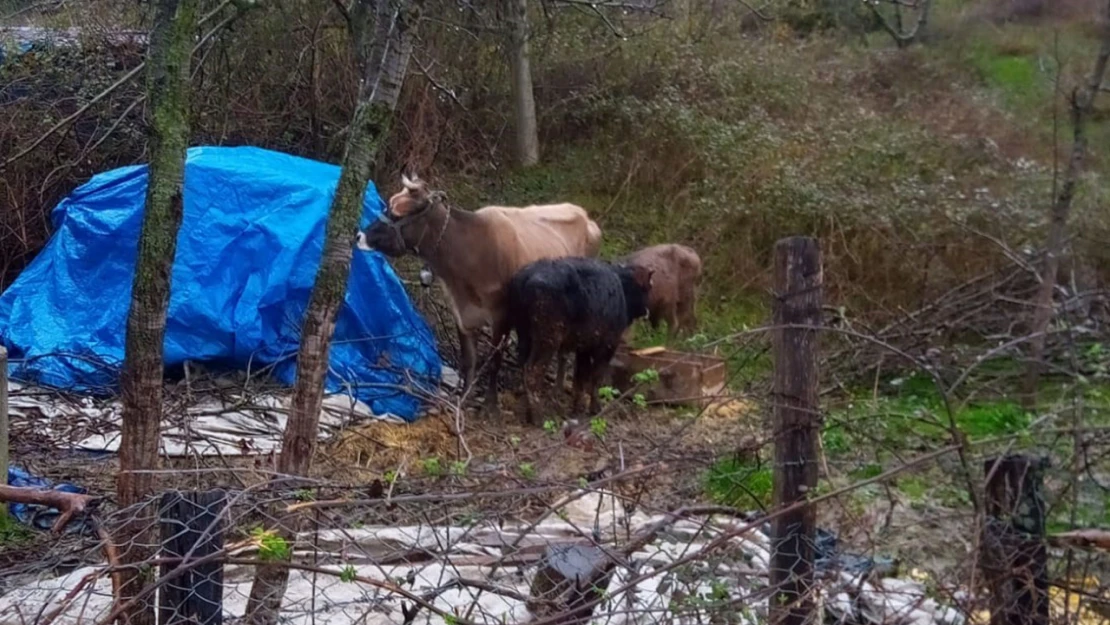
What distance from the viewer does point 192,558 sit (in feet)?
10.4

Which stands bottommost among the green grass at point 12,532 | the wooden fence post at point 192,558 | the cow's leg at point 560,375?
the cow's leg at point 560,375

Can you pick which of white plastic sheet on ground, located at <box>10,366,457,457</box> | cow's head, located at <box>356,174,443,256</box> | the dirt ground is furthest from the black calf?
white plastic sheet on ground, located at <box>10,366,457,457</box>

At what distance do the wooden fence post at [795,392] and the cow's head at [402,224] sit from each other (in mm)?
5567

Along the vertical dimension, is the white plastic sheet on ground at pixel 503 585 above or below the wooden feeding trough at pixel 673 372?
above

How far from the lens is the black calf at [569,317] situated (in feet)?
28.9

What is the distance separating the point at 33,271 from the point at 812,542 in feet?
24.5

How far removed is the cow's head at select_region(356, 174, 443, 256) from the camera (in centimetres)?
909

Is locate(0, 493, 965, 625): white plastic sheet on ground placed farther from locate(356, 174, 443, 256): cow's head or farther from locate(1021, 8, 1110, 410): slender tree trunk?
locate(356, 174, 443, 256): cow's head

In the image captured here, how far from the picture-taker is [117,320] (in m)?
9.12

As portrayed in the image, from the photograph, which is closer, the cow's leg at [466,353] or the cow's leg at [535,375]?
the cow's leg at [535,375]

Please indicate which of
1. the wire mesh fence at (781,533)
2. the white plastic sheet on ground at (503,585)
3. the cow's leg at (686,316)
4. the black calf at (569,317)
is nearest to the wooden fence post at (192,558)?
the wire mesh fence at (781,533)

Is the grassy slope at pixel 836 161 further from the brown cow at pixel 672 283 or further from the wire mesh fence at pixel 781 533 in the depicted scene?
the wire mesh fence at pixel 781 533

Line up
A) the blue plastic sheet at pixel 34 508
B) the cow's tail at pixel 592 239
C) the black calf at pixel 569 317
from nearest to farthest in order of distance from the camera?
1. the blue plastic sheet at pixel 34 508
2. the black calf at pixel 569 317
3. the cow's tail at pixel 592 239

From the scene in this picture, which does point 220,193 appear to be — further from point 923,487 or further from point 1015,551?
point 1015,551
